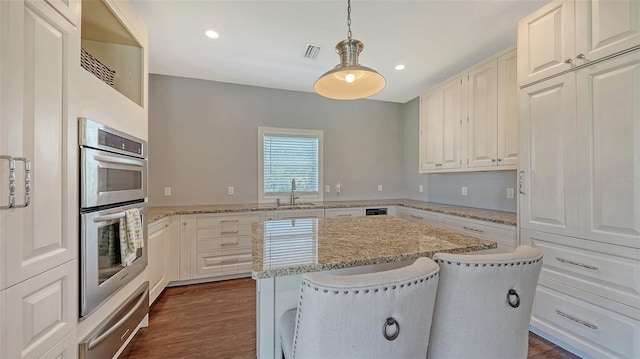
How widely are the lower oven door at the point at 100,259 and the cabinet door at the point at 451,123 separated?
3.25 m

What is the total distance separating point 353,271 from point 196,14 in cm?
228

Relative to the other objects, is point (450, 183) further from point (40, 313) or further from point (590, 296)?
point (40, 313)

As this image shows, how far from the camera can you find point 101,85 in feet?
4.87

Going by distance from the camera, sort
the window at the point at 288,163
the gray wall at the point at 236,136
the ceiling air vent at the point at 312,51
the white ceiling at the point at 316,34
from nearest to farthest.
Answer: the white ceiling at the point at 316,34 → the ceiling air vent at the point at 312,51 → the gray wall at the point at 236,136 → the window at the point at 288,163

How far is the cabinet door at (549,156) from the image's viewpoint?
5.73ft

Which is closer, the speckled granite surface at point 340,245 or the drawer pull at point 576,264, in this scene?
the speckled granite surface at point 340,245

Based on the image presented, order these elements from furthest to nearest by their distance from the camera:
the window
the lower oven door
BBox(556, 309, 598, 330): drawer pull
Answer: the window → BBox(556, 309, 598, 330): drawer pull → the lower oven door

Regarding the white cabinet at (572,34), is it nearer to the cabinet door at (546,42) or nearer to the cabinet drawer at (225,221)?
the cabinet door at (546,42)

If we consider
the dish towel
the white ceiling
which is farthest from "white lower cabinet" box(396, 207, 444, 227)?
the dish towel

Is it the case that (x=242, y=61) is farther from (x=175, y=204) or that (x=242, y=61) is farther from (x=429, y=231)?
(x=429, y=231)

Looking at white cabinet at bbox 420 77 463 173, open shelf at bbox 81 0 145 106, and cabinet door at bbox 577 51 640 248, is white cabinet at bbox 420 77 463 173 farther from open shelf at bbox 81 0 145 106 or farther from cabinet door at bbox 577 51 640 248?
open shelf at bbox 81 0 145 106

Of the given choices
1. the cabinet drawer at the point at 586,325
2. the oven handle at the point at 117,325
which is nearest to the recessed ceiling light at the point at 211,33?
the oven handle at the point at 117,325

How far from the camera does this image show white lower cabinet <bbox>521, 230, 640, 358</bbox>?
4.90 ft

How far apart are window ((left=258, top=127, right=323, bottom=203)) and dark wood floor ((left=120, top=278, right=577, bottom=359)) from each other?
1.43 m
